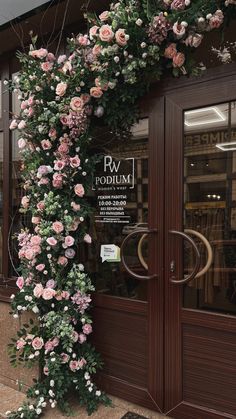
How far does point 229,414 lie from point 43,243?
179 centimetres

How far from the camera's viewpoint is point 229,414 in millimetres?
2537

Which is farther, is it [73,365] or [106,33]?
[73,365]

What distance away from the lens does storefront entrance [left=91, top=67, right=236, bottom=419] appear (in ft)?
8.47

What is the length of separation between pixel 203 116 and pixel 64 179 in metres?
1.15

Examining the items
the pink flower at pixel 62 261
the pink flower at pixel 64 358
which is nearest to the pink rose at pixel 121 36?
the pink flower at pixel 62 261

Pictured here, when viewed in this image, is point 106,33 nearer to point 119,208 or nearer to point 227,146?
point 227,146

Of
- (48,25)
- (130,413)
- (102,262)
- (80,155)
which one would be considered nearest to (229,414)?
(130,413)

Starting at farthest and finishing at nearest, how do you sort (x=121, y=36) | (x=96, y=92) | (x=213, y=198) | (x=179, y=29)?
(x=96, y=92) → (x=213, y=198) → (x=121, y=36) → (x=179, y=29)

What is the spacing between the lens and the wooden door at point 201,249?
256 centimetres

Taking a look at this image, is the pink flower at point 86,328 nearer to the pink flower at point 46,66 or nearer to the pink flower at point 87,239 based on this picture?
the pink flower at point 87,239

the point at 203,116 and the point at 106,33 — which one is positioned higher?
the point at 106,33

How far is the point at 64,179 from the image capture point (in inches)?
116

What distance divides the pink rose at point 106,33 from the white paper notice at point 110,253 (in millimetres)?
1575

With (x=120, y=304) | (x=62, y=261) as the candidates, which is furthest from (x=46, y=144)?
(x=120, y=304)
